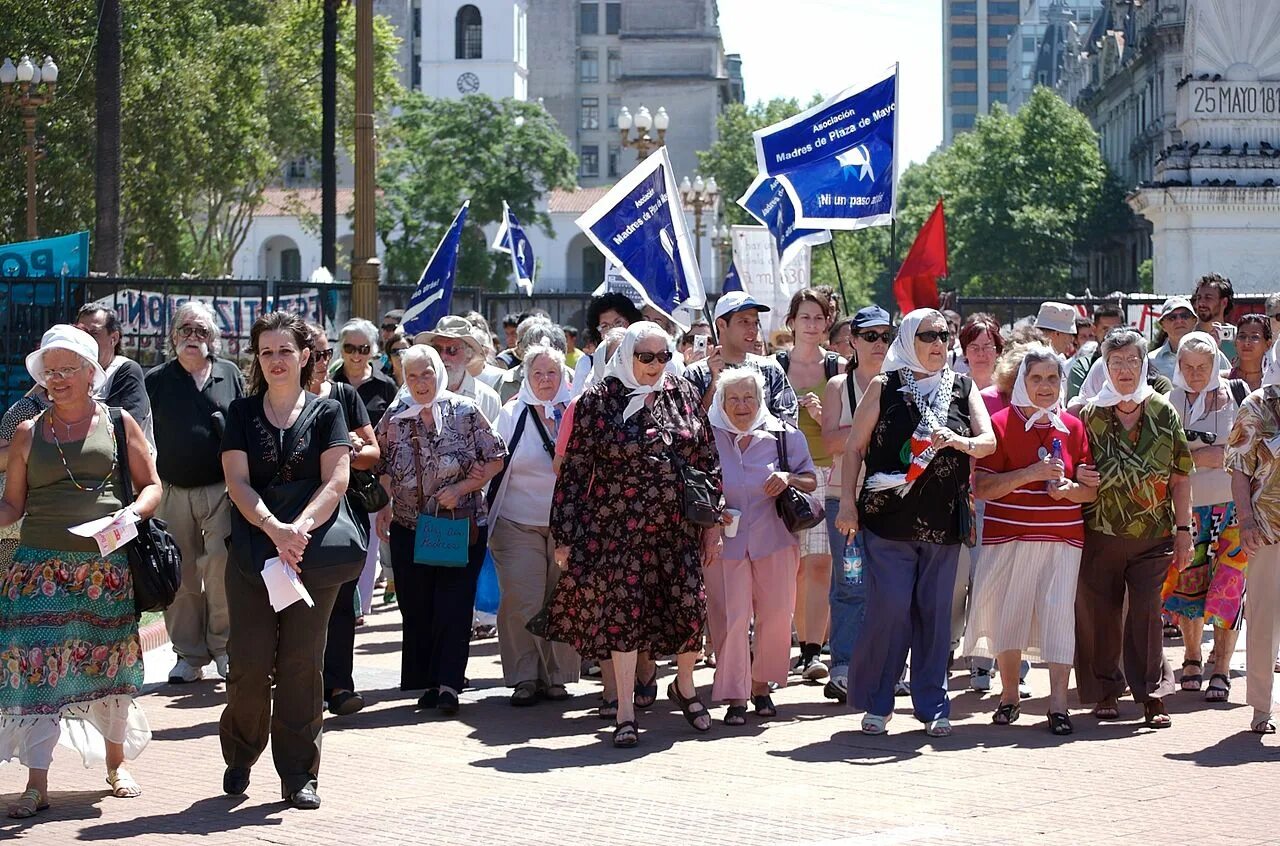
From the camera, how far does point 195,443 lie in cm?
1023

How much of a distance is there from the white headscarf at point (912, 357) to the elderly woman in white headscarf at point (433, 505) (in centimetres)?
234

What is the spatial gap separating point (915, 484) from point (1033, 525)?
30.7 inches

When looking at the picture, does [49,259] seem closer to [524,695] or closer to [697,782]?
[524,695]

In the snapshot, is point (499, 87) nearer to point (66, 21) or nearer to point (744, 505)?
point (66, 21)

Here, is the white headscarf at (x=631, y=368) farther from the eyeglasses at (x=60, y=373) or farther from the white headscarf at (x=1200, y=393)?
the white headscarf at (x=1200, y=393)

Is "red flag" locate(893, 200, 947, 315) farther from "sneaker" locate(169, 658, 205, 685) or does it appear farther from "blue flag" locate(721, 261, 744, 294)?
"sneaker" locate(169, 658, 205, 685)

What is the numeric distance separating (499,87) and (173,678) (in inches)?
3673

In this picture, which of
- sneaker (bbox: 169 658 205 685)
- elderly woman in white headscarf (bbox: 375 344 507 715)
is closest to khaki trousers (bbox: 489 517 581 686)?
elderly woman in white headscarf (bbox: 375 344 507 715)

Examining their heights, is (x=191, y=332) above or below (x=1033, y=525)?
above

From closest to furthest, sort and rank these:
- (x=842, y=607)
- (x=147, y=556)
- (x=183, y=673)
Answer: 1. (x=147, y=556)
2. (x=842, y=607)
3. (x=183, y=673)

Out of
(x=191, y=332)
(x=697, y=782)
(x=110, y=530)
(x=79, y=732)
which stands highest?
(x=191, y=332)

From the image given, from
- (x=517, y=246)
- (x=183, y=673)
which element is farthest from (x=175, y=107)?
(x=183, y=673)

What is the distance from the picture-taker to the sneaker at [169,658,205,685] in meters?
10.7

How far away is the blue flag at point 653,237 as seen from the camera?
1173 centimetres
